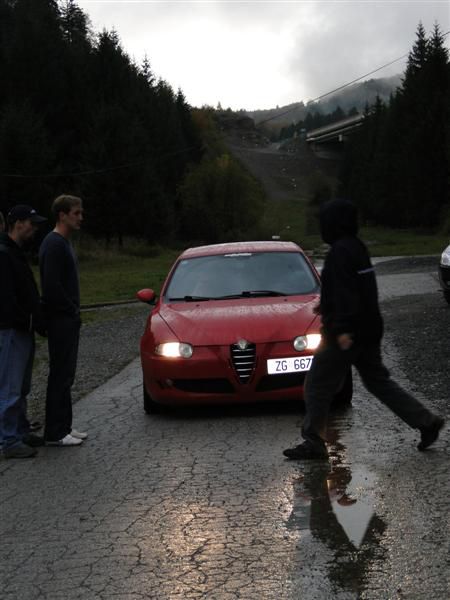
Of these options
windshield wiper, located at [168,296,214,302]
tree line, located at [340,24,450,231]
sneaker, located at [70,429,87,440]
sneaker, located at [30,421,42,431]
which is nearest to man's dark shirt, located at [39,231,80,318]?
sneaker, located at [70,429,87,440]

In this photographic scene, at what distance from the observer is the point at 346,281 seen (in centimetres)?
576

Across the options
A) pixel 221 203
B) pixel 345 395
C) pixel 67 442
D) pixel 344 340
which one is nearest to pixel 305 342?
pixel 345 395

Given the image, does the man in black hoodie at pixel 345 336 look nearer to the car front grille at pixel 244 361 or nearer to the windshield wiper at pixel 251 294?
the car front grille at pixel 244 361

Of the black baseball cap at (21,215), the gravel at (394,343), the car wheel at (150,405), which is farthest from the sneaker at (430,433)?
the black baseball cap at (21,215)

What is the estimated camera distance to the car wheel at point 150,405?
Answer: 806 centimetres

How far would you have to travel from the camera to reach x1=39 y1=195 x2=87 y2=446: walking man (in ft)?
22.6

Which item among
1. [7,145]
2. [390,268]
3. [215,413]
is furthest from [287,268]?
[7,145]

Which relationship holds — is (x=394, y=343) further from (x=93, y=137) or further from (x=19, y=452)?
(x=93, y=137)

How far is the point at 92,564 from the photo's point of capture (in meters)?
4.20

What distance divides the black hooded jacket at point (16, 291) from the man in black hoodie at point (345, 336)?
7.17ft

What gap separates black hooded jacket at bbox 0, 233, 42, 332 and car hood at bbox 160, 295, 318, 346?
4.76 feet

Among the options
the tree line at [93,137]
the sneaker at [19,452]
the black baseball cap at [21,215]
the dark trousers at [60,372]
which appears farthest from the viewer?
the tree line at [93,137]

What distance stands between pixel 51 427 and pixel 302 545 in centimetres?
321

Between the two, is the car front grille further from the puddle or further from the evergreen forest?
the evergreen forest
